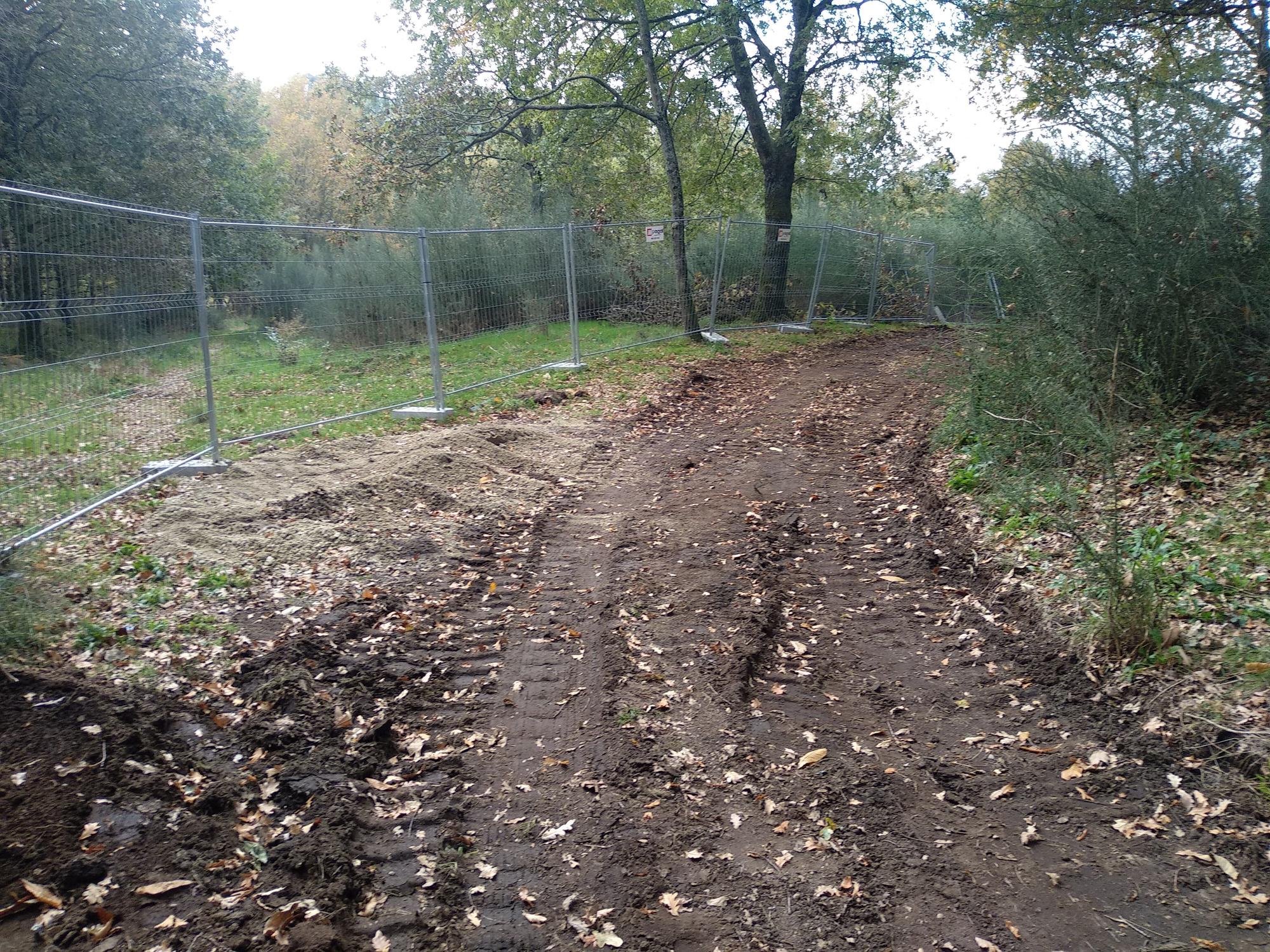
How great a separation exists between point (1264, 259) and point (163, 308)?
852 centimetres

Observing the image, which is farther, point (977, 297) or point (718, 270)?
point (718, 270)

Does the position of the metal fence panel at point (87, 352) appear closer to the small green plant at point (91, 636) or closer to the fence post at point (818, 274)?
the small green plant at point (91, 636)

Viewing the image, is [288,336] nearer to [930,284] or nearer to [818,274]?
[818,274]

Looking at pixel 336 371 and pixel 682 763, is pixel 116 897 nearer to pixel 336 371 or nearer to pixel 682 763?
pixel 682 763

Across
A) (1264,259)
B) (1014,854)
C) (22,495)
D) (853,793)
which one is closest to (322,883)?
(853,793)

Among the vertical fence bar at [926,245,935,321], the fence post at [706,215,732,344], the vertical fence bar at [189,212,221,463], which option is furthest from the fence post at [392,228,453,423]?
the vertical fence bar at [926,245,935,321]

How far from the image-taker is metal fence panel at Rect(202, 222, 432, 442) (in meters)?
8.61

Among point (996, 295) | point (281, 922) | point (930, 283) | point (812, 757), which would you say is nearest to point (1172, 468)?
point (996, 295)

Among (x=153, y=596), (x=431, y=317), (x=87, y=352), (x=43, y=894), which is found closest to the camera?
(x=43, y=894)

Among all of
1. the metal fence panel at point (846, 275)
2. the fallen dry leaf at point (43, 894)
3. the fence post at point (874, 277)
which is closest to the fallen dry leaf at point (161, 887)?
the fallen dry leaf at point (43, 894)

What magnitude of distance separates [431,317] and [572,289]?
3611mm

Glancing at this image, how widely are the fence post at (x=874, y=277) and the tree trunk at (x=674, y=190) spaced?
596 centimetres

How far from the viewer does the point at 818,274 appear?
64.2 ft

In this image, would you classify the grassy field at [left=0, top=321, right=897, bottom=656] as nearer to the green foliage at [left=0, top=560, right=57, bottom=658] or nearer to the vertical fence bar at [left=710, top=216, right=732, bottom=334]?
the green foliage at [left=0, top=560, right=57, bottom=658]
